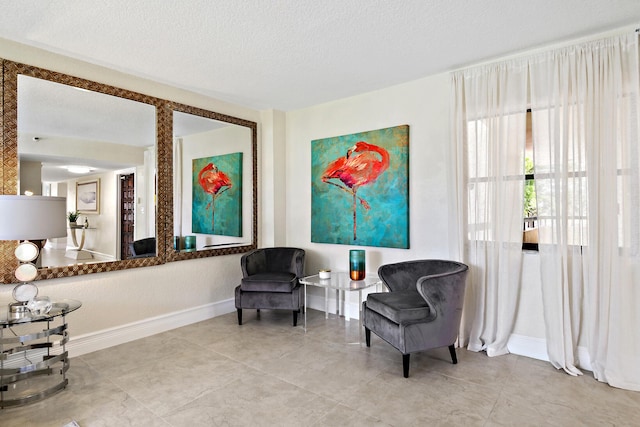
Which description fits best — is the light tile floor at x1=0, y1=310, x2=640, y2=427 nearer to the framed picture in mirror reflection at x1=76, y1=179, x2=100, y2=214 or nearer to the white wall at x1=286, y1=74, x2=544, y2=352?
the white wall at x1=286, y1=74, x2=544, y2=352

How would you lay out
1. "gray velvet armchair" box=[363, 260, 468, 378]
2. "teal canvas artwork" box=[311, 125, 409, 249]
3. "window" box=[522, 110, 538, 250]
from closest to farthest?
"gray velvet armchair" box=[363, 260, 468, 378] < "window" box=[522, 110, 538, 250] < "teal canvas artwork" box=[311, 125, 409, 249]

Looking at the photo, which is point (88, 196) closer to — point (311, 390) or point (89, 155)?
point (89, 155)

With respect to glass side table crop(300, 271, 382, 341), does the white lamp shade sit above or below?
above

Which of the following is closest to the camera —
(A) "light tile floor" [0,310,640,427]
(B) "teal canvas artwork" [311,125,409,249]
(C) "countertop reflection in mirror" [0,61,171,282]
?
(A) "light tile floor" [0,310,640,427]

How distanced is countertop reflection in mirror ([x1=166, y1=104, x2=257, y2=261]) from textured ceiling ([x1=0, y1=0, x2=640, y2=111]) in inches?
27.7

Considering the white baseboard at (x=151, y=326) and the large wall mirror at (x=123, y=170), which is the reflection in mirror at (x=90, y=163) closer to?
the large wall mirror at (x=123, y=170)

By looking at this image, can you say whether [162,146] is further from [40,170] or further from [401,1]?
[401,1]

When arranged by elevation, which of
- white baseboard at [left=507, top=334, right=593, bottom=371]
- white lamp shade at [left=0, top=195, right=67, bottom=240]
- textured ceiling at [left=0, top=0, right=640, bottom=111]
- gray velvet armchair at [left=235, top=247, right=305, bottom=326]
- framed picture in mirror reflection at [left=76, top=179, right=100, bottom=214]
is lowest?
white baseboard at [left=507, top=334, right=593, bottom=371]

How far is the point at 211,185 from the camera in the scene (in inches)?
171

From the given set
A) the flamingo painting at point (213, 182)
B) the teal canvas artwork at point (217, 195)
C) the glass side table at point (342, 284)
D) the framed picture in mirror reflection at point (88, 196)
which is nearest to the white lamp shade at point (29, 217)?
the framed picture in mirror reflection at point (88, 196)

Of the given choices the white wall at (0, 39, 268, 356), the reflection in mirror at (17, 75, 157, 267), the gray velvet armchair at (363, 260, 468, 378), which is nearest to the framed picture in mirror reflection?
the reflection in mirror at (17, 75, 157, 267)

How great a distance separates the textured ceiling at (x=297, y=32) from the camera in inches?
94.3

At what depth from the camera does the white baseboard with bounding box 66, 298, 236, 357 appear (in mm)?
3180

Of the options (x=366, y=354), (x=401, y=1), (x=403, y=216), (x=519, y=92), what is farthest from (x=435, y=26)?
(x=366, y=354)
